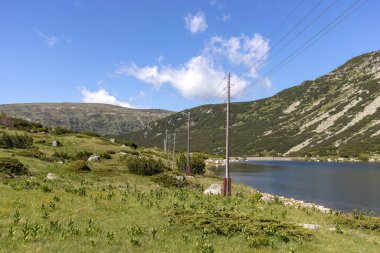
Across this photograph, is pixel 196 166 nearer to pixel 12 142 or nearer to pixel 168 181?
pixel 168 181

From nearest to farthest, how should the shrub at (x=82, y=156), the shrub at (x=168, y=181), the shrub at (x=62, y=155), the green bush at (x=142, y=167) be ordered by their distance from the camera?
the shrub at (x=168, y=181)
the green bush at (x=142, y=167)
the shrub at (x=62, y=155)
the shrub at (x=82, y=156)

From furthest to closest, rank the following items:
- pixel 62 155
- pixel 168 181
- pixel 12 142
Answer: pixel 12 142, pixel 62 155, pixel 168 181

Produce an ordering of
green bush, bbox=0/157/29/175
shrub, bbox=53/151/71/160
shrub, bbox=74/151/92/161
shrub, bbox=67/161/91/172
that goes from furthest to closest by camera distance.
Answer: shrub, bbox=74/151/92/161 < shrub, bbox=53/151/71/160 < shrub, bbox=67/161/91/172 < green bush, bbox=0/157/29/175

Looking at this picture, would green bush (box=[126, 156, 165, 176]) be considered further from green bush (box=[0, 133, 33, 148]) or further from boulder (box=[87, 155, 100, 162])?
green bush (box=[0, 133, 33, 148])

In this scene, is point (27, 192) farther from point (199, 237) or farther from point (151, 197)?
point (199, 237)

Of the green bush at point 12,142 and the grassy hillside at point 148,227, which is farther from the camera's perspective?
the green bush at point 12,142

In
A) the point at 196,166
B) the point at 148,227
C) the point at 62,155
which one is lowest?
the point at 148,227

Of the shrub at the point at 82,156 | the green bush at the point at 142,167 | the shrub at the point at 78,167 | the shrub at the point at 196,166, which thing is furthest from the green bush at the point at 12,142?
the shrub at the point at 196,166

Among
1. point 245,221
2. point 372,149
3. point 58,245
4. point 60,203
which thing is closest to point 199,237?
point 245,221

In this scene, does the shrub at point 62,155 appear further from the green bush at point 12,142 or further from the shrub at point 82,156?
the green bush at point 12,142

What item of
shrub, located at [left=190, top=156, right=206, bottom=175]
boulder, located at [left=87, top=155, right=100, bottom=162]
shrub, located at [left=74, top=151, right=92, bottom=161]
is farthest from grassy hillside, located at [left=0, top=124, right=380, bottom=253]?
shrub, located at [left=190, top=156, right=206, bottom=175]

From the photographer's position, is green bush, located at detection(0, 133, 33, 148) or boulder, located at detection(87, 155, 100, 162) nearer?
boulder, located at detection(87, 155, 100, 162)

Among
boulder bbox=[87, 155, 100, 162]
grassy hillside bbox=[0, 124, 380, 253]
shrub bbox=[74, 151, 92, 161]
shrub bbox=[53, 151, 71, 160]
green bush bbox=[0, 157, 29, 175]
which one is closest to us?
grassy hillside bbox=[0, 124, 380, 253]

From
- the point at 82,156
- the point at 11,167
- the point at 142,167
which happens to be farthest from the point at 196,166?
the point at 11,167
